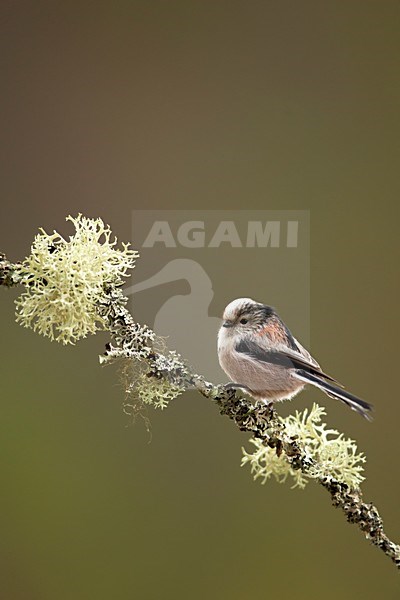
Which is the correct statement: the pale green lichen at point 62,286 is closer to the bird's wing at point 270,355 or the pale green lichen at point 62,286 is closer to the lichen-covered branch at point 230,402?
the lichen-covered branch at point 230,402

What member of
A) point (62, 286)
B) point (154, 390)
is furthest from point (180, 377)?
point (62, 286)

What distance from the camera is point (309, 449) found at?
0.82 metres

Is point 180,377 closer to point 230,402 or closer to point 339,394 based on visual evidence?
point 230,402

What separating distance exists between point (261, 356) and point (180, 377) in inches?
4.0

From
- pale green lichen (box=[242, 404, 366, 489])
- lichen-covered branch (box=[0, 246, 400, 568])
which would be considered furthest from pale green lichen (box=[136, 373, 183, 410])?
pale green lichen (box=[242, 404, 366, 489])

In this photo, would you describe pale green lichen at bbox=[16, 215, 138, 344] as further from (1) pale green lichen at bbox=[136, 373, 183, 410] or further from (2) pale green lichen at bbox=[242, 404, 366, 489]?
(2) pale green lichen at bbox=[242, 404, 366, 489]

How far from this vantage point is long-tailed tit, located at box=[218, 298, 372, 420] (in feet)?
2.61

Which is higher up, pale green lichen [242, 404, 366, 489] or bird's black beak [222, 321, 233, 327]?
bird's black beak [222, 321, 233, 327]

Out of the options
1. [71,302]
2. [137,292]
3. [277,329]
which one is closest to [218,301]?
[137,292]

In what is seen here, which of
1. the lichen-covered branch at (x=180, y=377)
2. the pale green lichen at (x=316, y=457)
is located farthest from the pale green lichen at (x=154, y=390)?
the pale green lichen at (x=316, y=457)

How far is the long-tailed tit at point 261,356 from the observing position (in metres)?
0.79

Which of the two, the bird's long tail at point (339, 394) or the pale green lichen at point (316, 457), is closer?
the bird's long tail at point (339, 394)

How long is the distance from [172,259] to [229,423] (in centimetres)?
35

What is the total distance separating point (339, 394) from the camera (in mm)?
716
